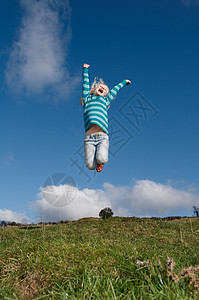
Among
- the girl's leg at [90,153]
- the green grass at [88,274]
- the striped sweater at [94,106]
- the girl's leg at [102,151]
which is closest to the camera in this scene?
the green grass at [88,274]

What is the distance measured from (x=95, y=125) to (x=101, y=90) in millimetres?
1506

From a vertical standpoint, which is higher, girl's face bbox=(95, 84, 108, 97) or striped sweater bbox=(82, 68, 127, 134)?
girl's face bbox=(95, 84, 108, 97)

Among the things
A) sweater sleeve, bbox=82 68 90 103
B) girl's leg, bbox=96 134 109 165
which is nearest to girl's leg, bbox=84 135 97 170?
girl's leg, bbox=96 134 109 165

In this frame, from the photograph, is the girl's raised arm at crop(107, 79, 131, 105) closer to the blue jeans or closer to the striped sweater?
the striped sweater

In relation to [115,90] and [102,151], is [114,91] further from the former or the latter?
[102,151]

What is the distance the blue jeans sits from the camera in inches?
306

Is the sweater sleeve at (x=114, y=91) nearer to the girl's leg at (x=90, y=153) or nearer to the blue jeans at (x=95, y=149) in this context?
the blue jeans at (x=95, y=149)

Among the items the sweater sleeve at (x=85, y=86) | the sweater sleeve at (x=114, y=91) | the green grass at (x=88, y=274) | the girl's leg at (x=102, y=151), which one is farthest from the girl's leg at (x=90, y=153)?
the green grass at (x=88, y=274)

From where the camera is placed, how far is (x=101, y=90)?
356 inches

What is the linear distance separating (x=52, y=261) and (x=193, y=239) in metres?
4.49

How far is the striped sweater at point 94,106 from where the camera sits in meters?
8.18

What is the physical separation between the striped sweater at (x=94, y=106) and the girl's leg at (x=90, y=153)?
513 mm

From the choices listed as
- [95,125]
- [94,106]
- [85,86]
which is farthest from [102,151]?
[85,86]

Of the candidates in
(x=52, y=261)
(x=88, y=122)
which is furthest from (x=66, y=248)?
(x=88, y=122)
